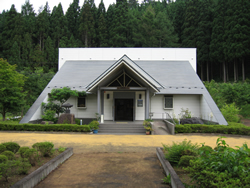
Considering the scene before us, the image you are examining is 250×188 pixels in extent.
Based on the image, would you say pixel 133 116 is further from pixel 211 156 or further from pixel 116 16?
pixel 116 16

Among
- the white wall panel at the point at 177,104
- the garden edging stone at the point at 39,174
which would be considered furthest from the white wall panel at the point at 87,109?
the garden edging stone at the point at 39,174

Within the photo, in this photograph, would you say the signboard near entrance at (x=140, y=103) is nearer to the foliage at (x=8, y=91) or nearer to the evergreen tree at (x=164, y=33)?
the foliage at (x=8, y=91)

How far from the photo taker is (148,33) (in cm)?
4766

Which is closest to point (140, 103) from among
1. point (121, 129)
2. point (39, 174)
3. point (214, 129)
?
point (121, 129)

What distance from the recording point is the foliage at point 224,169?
3.88 m

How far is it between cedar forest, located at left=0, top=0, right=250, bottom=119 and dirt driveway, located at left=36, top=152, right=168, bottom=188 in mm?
24814

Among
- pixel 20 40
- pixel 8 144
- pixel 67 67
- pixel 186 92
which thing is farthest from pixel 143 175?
pixel 20 40

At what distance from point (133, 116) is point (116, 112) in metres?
1.70

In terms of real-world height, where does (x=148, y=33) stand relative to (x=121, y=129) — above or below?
above

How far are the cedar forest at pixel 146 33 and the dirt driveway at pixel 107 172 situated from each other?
2481cm

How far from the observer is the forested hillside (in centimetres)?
3491

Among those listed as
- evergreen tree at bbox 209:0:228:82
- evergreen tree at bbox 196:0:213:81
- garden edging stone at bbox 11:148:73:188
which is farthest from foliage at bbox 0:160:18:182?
evergreen tree at bbox 196:0:213:81

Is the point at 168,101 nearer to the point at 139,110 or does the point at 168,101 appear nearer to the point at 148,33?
the point at 139,110

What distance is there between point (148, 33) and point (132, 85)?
105 ft
